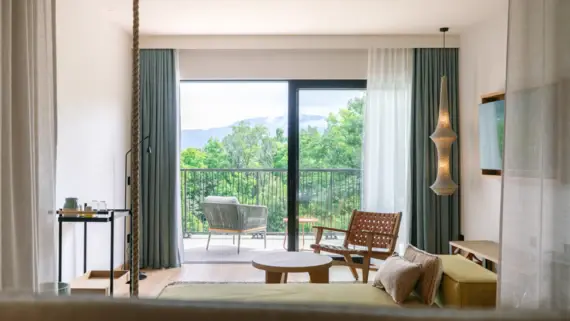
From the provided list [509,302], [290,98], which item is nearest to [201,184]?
[290,98]

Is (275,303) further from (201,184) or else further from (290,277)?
(201,184)

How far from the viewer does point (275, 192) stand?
5.68 m

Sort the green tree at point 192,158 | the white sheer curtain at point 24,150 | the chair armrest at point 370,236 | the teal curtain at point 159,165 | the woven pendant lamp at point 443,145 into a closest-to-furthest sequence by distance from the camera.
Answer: the white sheer curtain at point 24,150
the chair armrest at point 370,236
the woven pendant lamp at point 443,145
the teal curtain at point 159,165
the green tree at point 192,158

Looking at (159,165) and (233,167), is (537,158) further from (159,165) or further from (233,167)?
(233,167)

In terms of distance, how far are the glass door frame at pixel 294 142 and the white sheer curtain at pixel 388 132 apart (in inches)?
10.5

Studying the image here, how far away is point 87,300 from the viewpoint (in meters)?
0.81

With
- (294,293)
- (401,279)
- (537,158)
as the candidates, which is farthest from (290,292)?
(537,158)

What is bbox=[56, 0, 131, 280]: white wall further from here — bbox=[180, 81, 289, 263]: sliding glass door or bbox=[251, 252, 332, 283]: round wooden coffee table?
bbox=[251, 252, 332, 283]: round wooden coffee table

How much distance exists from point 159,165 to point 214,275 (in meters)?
1.42

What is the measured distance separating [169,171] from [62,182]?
1673 mm

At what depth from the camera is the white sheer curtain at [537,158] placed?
1506 millimetres

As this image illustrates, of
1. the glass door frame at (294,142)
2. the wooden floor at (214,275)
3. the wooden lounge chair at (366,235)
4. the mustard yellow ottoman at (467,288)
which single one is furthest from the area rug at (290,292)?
the glass door frame at (294,142)

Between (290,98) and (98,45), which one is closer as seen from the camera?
(98,45)

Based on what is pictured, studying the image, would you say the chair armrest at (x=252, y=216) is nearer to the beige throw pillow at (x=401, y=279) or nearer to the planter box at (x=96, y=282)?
the planter box at (x=96, y=282)
